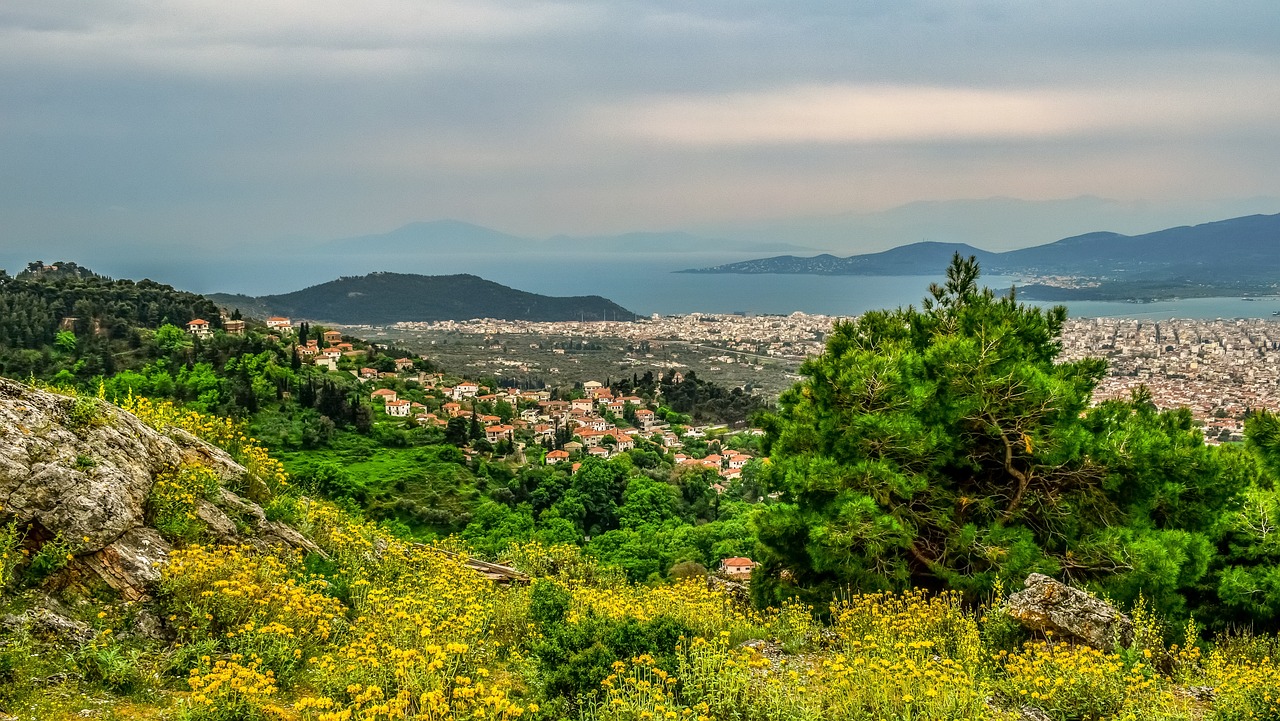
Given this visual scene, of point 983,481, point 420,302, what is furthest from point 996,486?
point 420,302

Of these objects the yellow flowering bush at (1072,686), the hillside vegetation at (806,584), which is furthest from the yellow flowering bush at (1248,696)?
the yellow flowering bush at (1072,686)

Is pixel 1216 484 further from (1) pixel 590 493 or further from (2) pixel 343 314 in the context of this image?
(2) pixel 343 314

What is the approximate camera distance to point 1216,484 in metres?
8.59

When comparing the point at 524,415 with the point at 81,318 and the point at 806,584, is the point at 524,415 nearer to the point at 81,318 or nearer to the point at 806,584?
the point at 81,318

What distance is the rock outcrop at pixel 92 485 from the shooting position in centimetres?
554

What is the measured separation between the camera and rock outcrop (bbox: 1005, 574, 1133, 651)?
6266 mm

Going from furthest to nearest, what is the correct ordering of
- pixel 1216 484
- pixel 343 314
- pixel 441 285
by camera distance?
pixel 441 285 → pixel 343 314 → pixel 1216 484

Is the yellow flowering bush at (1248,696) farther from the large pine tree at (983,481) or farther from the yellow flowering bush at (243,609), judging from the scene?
the yellow flowering bush at (243,609)

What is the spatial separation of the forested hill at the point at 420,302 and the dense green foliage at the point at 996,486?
463 feet

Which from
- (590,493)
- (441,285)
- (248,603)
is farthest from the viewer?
(441,285)

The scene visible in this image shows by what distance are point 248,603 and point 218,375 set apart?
2657 centimetres

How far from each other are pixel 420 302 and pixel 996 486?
163 m

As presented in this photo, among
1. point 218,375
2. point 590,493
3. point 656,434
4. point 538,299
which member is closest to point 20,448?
point 590,493

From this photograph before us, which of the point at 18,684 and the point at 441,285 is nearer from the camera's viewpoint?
the point at 18,684
